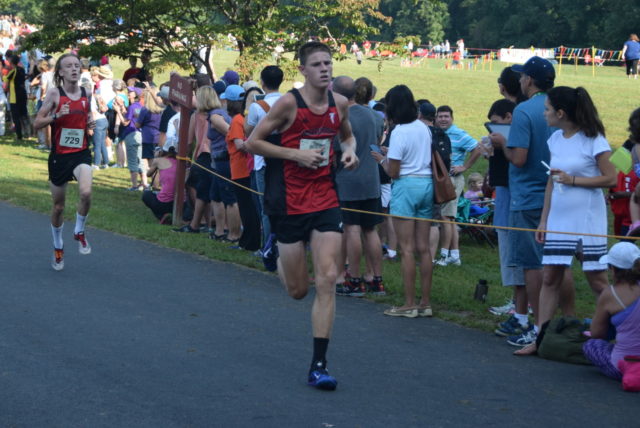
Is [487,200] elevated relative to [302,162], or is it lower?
lower

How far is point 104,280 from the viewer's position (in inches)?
389

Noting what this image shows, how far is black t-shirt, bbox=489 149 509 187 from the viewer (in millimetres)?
8008

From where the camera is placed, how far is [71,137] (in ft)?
33.9

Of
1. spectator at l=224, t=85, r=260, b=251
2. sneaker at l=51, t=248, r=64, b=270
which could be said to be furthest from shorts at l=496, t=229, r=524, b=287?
sneaker at l=51, t=248, r=64, b=270

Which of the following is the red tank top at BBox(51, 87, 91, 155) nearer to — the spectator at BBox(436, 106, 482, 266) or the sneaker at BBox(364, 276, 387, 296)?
the sneaker at BBox(364, 276, 387, 296)

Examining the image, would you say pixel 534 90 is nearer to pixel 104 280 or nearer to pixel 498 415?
A: pixel 498 415

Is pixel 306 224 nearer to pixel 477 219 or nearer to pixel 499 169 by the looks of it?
pixel 499 169

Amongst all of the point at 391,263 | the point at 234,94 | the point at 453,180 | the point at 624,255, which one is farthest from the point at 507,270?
the point at 234,94

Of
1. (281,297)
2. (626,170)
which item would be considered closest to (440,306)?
(281,297)

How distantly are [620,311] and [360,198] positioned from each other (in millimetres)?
3547

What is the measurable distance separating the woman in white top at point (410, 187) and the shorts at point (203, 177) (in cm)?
469

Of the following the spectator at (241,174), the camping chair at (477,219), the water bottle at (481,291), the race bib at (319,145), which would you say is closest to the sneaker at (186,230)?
the spectator at (241,174)

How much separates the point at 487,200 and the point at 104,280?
19.2 ft

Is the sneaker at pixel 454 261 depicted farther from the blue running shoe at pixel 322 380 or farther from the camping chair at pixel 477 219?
the blue running shoe at pixel 322 380
